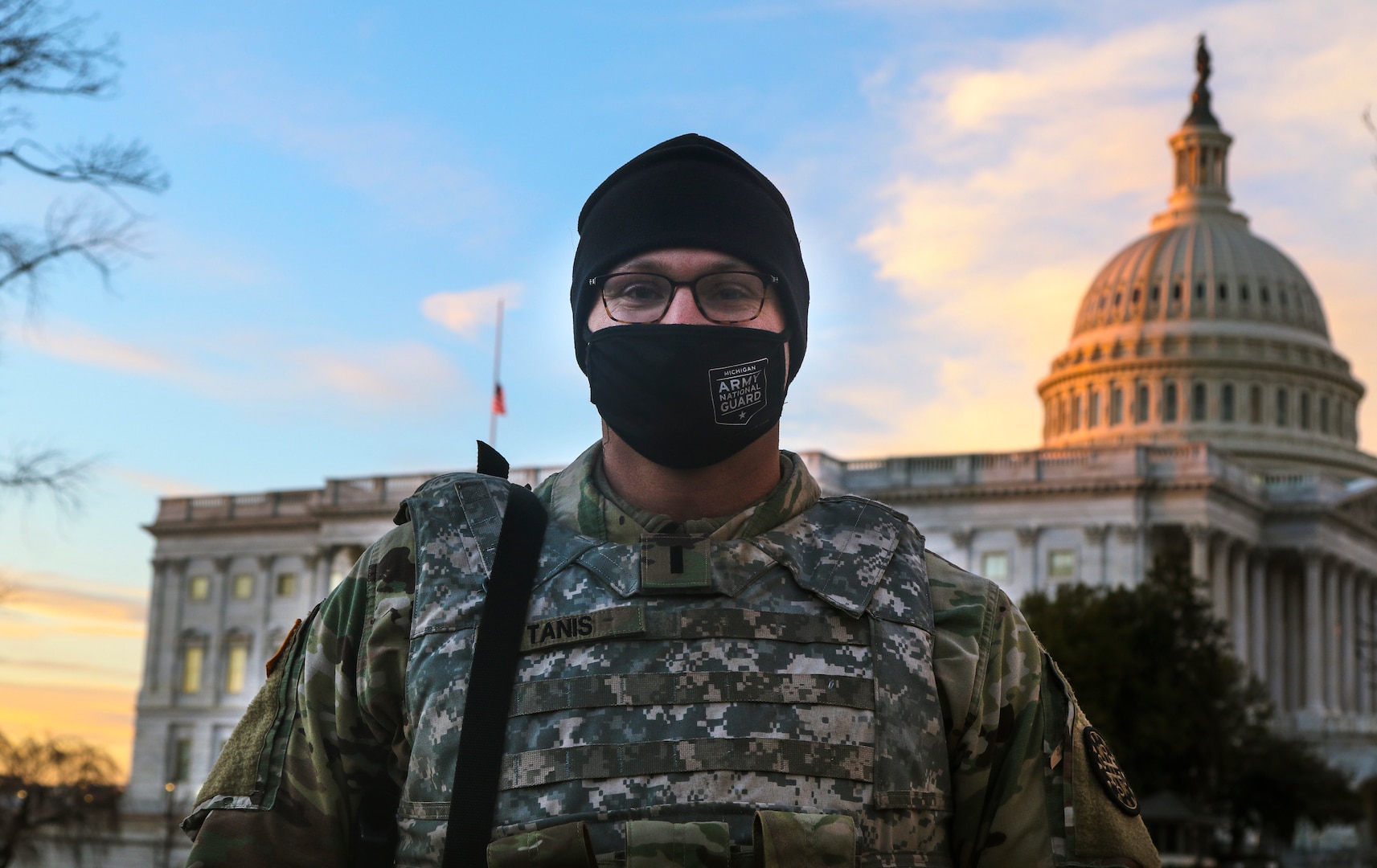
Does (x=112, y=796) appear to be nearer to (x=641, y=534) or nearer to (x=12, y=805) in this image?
(x=12, y=805)

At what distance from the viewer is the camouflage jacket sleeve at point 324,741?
14.4ft

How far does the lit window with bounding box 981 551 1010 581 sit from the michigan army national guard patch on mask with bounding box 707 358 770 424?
73.3m

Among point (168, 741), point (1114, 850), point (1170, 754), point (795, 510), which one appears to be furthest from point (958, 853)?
point (168, 741)

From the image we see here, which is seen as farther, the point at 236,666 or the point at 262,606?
the point at 236,666

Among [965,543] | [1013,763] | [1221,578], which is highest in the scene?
[965,543]

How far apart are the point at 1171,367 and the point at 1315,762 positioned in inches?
1987

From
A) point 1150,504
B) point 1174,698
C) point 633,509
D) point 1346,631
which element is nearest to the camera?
point 633,509

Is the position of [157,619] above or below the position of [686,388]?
above

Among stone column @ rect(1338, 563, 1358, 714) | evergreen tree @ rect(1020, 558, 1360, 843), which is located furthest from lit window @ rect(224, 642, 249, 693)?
evergreen tree @ rect(1020, 558, 1360, 843)

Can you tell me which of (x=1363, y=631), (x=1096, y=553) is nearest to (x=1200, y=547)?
(x=1096, y=553)

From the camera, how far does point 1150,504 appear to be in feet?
248

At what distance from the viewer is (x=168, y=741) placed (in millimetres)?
98312

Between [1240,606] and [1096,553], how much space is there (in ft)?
25.0

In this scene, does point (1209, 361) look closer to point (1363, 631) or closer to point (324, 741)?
point (1363, 631)
